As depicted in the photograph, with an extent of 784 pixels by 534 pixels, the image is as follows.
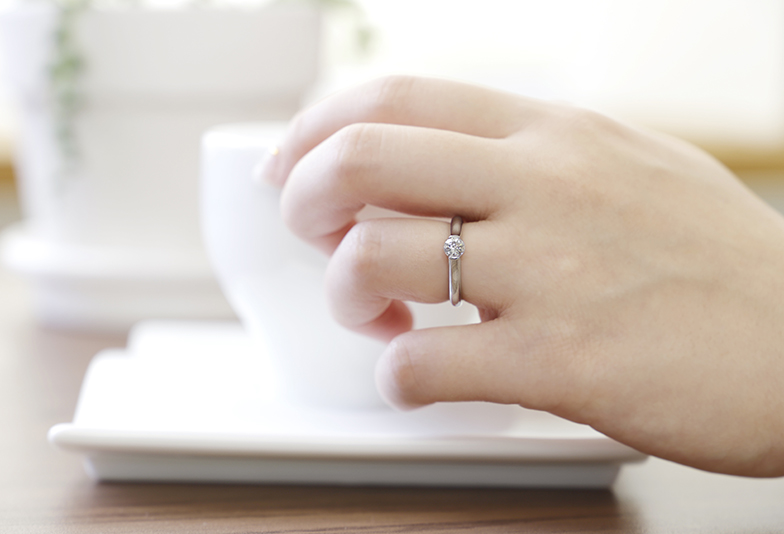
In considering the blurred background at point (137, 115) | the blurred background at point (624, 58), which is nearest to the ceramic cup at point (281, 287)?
the blurred background at point (137, 115)

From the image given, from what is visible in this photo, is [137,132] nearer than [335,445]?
No

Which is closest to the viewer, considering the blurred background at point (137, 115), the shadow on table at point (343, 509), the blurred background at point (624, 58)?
the shadow on table at point (343, 509)

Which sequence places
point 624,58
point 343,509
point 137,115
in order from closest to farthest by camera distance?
point 343,509 < point 137,115 < point 624,58

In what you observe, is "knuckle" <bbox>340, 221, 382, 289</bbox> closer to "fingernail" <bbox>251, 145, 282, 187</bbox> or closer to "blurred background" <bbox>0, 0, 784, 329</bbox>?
"fingernail" <bbox>251, 145, 282, 187</bbox>

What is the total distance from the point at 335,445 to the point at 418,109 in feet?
0.52

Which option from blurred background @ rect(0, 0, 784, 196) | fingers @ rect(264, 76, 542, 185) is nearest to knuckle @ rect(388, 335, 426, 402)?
fingers @ rect(264, 76, 542, 185)

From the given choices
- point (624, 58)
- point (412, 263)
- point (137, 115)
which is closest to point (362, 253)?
point (412, 263)

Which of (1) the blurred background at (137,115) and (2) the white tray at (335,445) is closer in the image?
(2) the white tray at (335,445)

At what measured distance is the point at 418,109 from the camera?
1.13 feet

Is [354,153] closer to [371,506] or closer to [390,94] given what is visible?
[390,94]

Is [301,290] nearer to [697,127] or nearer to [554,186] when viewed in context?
[554,186]

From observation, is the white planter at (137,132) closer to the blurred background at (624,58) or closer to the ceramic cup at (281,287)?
the ceramic cup at (281,287)

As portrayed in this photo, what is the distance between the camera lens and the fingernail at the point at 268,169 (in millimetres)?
362

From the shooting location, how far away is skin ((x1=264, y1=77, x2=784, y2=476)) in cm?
31
